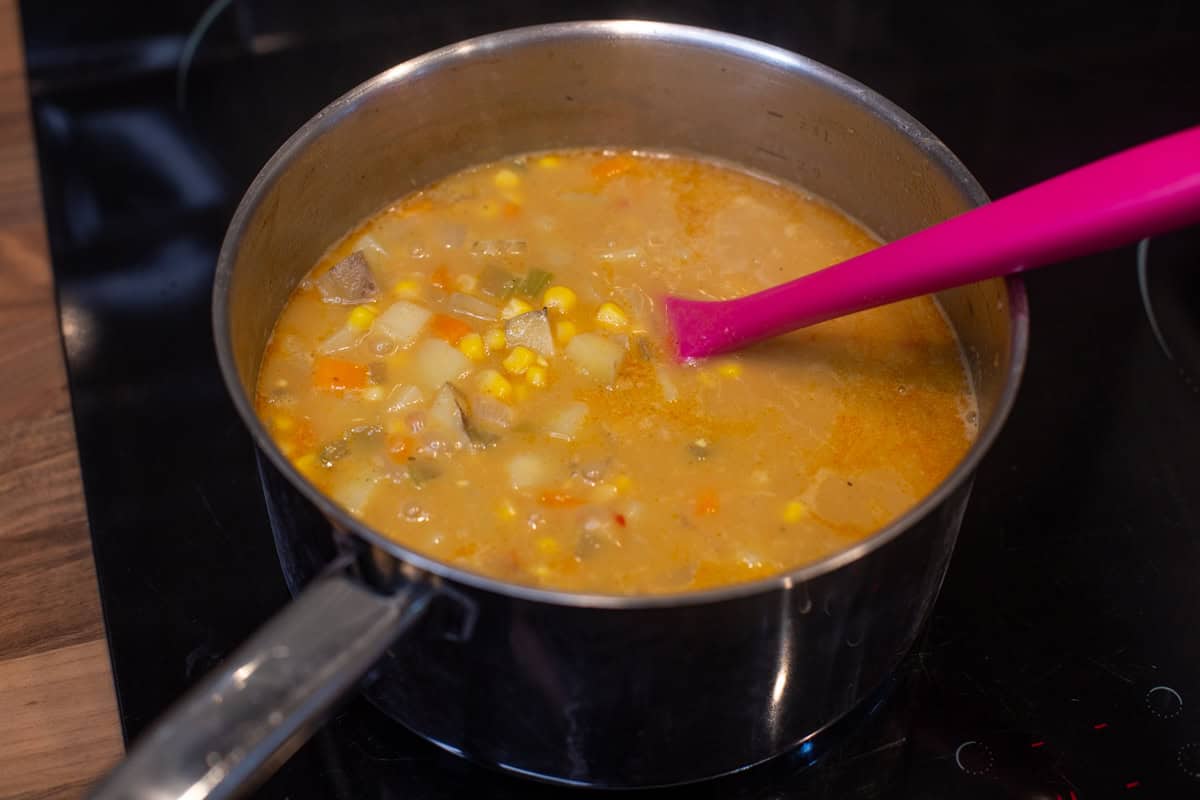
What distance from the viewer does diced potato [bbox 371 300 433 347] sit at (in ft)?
6.90

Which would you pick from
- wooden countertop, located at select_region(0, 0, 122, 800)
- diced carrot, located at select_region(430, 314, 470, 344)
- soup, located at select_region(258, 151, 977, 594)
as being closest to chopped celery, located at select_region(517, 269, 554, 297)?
soup, located at select_region(258, 151, 977, 594)

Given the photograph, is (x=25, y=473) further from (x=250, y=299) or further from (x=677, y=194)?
(x=677, y=194)

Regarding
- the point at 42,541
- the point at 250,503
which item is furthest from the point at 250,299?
the point at 42,541

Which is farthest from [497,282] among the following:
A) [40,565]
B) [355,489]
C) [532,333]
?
[40,565]

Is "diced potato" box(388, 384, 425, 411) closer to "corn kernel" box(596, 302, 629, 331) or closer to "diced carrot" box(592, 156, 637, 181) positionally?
"corn kernel" box(596, 302, 629, 331)

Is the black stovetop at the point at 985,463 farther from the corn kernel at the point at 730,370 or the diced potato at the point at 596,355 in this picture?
the diced potato at the point at 596,355

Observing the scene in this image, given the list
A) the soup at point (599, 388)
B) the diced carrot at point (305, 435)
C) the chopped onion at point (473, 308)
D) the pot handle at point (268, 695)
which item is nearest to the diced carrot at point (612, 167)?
the soup at point (599, 388)

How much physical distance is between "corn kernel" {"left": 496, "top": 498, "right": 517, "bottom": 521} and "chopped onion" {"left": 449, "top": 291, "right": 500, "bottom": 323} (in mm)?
403

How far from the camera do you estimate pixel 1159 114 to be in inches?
104

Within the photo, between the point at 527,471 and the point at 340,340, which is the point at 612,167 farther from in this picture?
the point at 527,471

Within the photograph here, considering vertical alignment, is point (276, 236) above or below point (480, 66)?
below

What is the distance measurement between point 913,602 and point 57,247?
1709 millimetres

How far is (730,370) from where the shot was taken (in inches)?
80.6

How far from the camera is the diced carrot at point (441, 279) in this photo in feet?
7.25
